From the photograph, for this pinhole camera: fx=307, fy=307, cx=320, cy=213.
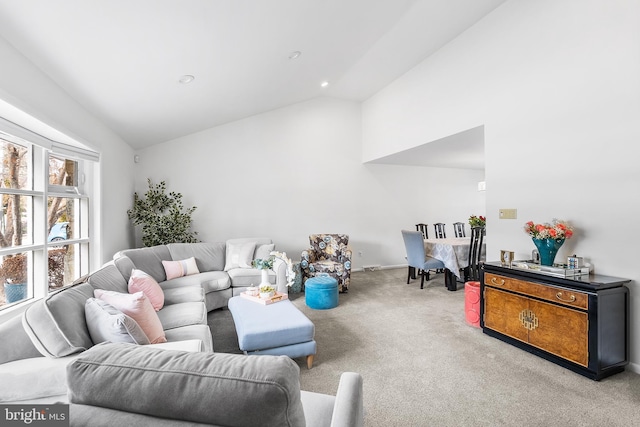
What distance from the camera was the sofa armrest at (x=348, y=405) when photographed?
3.56 ft

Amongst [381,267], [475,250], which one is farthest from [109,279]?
[381,267]

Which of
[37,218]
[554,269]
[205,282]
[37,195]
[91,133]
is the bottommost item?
[205,282]

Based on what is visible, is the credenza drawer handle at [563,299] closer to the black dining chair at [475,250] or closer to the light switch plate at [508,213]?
the light switch plate at [508,213]

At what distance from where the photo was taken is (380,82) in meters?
5.53

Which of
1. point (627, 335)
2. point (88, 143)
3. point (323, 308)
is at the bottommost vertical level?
point (323, 308)

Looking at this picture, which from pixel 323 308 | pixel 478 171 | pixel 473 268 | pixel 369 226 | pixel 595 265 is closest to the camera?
pixel 595 265

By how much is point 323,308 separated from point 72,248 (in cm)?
289

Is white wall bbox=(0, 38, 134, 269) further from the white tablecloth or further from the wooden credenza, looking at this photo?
the white tablecloth

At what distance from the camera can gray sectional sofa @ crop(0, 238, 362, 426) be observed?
0.78 meters

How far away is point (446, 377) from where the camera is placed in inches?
93.5

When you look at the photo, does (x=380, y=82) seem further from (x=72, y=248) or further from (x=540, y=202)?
(x=72, y=248)

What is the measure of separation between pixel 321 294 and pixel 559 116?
3196mm

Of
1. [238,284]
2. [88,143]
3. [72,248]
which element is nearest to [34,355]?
[72,248]

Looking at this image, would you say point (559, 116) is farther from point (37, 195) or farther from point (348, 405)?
point (37, 195)
